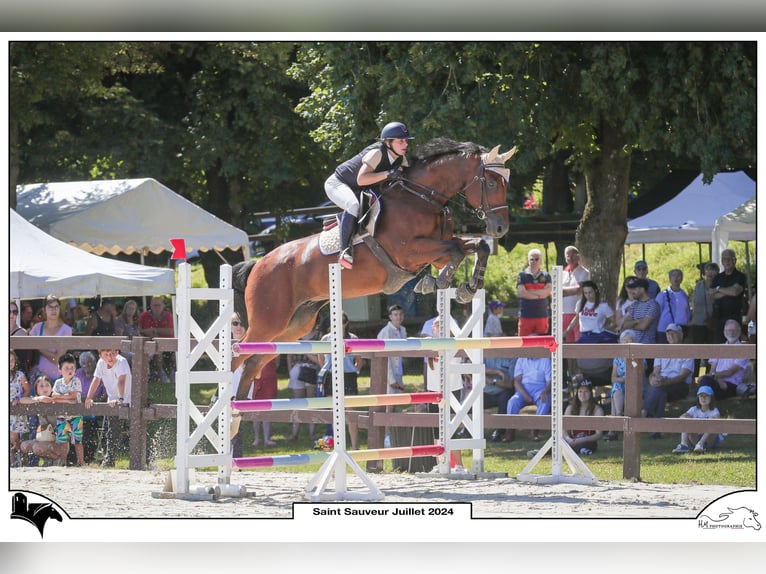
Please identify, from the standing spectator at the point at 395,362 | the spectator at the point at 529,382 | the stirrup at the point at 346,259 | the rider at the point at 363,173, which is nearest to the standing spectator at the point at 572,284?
the spectator at the point at 529,382

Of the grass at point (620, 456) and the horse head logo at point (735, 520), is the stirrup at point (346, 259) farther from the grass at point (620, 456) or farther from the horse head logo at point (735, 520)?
the horse head logo at point (735, 520)

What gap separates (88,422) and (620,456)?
4919 millimetres

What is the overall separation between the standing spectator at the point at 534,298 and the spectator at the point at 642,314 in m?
0.95

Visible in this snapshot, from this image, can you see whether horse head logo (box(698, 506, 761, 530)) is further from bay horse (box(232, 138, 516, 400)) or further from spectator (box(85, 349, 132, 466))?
spectator (box(85, 349, 132, 466))

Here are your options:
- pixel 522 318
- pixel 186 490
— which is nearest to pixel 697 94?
pixel 522 318

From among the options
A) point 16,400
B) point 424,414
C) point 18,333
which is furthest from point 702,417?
point 18,333

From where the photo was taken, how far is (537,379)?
34.9 feet

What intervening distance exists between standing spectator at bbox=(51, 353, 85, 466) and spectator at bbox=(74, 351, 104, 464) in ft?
0.24

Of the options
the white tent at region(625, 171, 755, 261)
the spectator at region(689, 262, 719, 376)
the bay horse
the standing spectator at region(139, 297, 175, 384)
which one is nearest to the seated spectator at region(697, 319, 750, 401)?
the spectator at region(689, 262, 719, 376)

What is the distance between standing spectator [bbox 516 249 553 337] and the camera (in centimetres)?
1116

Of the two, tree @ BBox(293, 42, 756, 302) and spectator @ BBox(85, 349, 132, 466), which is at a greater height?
tree @ BBox(293, 42, 756, 302)

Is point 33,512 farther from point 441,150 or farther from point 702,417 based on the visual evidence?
point 702,417
